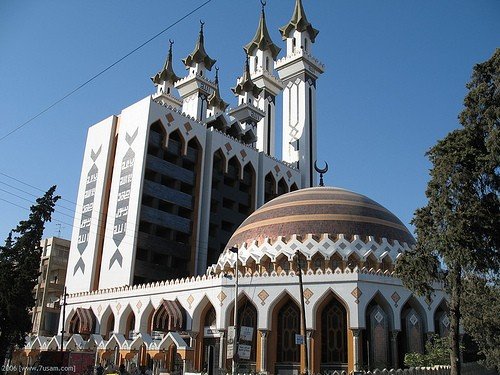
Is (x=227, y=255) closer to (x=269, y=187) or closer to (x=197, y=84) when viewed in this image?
(x=269, y=187)

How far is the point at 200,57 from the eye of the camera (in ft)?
229

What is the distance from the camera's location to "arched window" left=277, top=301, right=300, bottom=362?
108 feet

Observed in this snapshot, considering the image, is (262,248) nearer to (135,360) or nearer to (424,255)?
(135,360)

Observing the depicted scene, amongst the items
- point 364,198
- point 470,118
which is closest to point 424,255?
point 470,118

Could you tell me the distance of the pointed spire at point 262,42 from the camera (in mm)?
74562

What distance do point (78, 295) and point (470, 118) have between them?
117 ft

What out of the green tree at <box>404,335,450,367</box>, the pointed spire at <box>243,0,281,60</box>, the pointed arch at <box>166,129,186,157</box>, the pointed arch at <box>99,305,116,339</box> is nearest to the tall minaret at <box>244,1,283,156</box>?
the pointed spire at <box>243,0,281,60</box>

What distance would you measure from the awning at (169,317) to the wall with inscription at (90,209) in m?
Result: 12.5

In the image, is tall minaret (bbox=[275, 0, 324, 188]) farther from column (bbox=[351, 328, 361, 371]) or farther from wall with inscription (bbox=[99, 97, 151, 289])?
column (bbox=[351, 328, 361, 371])

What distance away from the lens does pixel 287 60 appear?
68188mm

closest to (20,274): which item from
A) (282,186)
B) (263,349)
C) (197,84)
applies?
(263,349)

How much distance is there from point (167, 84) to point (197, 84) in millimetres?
9542

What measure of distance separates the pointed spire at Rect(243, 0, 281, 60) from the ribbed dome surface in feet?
120

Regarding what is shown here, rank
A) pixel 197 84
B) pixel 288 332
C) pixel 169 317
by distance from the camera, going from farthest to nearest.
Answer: pixel 197 84 → pixel 169 317 → pixel 288 332
